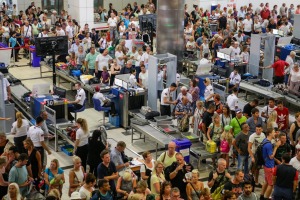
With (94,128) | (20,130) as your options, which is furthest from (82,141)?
(94,128)

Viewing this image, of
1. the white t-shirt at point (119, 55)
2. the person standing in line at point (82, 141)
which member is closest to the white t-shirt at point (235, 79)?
the white t-shirt at point (119, 55)

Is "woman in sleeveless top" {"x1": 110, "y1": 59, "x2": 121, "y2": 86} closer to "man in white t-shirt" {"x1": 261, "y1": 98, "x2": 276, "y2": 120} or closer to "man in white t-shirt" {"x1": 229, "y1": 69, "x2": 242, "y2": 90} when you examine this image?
"man in white t-shirt" {"x1": 229, "y1": 69, "x2": 242, "y2": 90}

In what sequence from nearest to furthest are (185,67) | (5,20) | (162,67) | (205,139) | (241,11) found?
(205,139), (162,67), (185,67), (5,20), (241,11)

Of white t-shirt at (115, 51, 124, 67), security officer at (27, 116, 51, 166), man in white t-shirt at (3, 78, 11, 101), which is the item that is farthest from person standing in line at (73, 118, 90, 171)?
white t-shirt at (115, 51, 124, 67)

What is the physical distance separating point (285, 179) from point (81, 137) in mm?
4099

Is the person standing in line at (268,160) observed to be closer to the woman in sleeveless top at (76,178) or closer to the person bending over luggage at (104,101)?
the woman in sleeveless top at (76,178)

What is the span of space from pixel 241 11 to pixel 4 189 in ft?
75.5

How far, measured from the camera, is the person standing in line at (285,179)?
9.53 metres

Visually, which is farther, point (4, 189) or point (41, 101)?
point (41, 101)

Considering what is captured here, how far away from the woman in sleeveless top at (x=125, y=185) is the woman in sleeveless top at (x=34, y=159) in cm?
172

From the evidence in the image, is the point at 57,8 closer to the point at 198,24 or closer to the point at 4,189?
the point at 198,24

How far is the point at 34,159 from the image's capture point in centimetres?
1030

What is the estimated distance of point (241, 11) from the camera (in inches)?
1206

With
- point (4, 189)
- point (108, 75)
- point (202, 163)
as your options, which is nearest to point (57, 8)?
point (108, 75)
